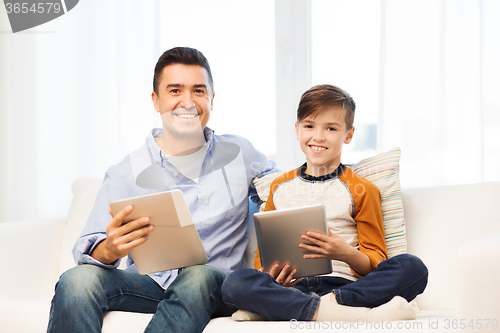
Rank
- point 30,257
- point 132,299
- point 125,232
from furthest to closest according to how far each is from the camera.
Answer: point 30,257 < point 132,299 < point 125,232

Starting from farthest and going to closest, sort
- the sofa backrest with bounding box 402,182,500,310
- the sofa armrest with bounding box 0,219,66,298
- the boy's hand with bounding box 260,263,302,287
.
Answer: the sofa armrest with bounding box 0,219,66,298 < the sofa backrest with bounding box 402,182,500,310 < the boy's hand with bounding box 260,263,302,287

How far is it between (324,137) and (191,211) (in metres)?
0.47

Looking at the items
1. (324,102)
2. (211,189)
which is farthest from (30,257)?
(324,102)

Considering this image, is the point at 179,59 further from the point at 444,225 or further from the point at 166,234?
the point at 444,225

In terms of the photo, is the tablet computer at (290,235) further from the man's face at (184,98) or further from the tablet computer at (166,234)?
the man's face at (184,98)

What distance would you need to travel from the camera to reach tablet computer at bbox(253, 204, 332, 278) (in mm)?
1092

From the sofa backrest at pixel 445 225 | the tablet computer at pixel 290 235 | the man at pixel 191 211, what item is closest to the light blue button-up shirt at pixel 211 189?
the man at pixel 191 211

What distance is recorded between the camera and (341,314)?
1018mm

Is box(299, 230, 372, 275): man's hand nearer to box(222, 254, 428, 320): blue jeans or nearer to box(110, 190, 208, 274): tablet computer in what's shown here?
box(222, 254, 428, 320): blue jeans

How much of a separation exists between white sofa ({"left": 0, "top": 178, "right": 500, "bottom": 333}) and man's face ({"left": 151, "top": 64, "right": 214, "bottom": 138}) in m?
0.45

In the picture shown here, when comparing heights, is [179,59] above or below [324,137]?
above

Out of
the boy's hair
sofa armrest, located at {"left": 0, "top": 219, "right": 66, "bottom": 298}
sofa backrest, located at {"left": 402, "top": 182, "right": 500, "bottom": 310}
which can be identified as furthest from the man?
sofa backrest, located at {"left": 402, "top": 182, "right": 500, "bottom": 310}

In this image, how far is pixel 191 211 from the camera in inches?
54.7

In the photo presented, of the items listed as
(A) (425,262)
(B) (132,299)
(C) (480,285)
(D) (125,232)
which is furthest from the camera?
(A) (425,262)
